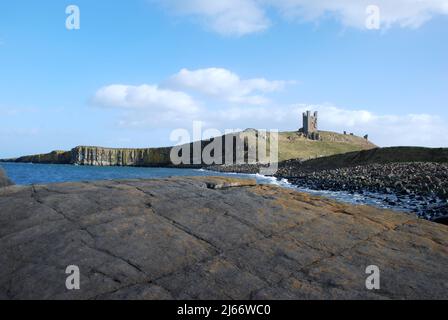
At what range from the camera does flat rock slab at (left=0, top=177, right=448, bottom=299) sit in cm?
512

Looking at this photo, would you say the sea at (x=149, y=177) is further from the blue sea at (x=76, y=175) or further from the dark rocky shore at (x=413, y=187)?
the dark rocky shore at (x=413, y=187)

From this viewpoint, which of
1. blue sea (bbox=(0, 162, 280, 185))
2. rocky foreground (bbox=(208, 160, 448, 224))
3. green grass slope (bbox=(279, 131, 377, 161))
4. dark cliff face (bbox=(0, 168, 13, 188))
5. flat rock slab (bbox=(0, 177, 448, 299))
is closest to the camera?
flat rock slab (bbox=(0, 177, 448, 299))

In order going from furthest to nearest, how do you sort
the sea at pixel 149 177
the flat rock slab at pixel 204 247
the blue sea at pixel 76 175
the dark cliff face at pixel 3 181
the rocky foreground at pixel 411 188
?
the blue sea at pixel 76 175 < the sea at pixel 149 177 < the rocky foreground at pixel 411 188 < the dark cliff face at pixel 3 181 < the flat rock slab at pixel 204 247

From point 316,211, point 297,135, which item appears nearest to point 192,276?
point 316,211

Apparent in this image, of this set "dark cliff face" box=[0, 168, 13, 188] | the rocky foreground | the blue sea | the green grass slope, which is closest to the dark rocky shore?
the rocky foreground

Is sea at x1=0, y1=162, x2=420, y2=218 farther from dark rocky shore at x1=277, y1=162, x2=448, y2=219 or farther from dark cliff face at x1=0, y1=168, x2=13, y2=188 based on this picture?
dark cliff face at x1=0, y1=168, x2=13, y2=188

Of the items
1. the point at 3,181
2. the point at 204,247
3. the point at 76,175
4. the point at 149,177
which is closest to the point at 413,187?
the point at 149,177

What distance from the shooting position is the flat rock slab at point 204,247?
16.8ft

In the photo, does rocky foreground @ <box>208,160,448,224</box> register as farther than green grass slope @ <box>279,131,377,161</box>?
No

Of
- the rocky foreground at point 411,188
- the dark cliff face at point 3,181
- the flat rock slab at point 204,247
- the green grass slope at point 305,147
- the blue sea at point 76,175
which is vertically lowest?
the blue sea at point 76,175

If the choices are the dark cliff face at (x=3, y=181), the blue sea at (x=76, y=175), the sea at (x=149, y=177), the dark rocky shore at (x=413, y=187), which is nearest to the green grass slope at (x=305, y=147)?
the blue sea at (x=76, y=175)

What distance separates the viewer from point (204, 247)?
21.0 feet

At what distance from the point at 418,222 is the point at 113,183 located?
28.1ft

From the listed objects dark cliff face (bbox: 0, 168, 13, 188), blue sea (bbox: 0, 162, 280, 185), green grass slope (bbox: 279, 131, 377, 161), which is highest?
green grass slope (bbox: 279, 131, 377, 161)
